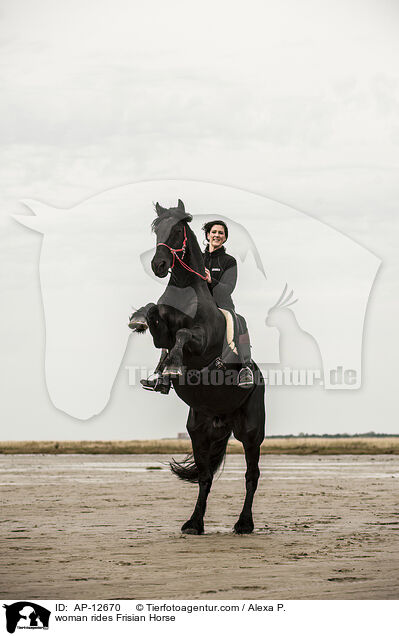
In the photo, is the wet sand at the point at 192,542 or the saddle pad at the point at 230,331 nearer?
the wet sand at the point at 192,542

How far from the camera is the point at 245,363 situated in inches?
437

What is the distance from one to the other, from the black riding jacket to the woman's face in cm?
7

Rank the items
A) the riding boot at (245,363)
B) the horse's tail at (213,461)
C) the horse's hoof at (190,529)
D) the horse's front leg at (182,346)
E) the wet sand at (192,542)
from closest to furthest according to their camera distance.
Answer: the wet sand at (192,542), the horse's front leg at (182,346), the riding boot at (245,363), the horse's hoof at (190,529), the horse's tail at (213,461)

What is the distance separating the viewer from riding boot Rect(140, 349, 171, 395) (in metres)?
10.4

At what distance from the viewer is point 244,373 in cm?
1098

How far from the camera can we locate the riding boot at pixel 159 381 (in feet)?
34.0

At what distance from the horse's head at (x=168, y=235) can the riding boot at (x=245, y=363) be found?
4.87 feet

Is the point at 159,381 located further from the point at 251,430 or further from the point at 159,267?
the point at 251,430

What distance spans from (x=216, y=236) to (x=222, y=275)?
0.47 m

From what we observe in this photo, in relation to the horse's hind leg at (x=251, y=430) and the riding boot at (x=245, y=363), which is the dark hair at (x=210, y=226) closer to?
the riding boot at (x=245, y=363)
